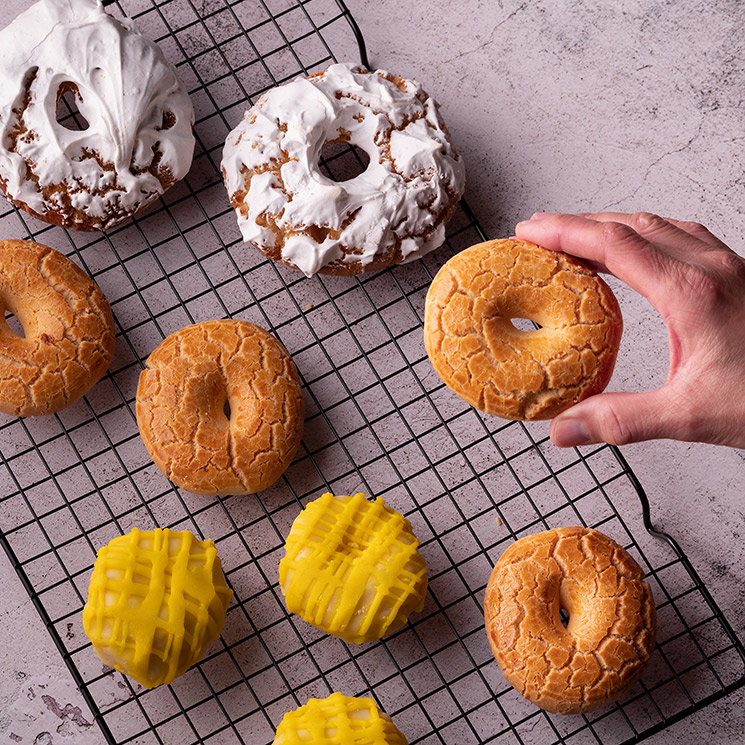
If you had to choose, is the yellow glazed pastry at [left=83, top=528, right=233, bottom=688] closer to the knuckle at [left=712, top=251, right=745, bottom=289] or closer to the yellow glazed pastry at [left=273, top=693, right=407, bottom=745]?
the yellow glazed pastry at [left=273, top=693, right=407, bottom=745]

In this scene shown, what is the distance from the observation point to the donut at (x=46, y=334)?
97.8 inches

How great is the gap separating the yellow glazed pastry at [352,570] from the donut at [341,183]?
30.1 inches

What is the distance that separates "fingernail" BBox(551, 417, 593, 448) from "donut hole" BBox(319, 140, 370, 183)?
3.85 ft

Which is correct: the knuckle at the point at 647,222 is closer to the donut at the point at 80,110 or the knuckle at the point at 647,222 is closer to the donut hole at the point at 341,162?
the donut hole at the point at 341,162

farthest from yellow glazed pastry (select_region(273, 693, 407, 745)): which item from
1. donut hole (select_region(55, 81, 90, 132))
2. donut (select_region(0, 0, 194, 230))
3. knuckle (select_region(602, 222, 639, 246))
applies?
donut hole (select_region(55, 81, 90, 132))

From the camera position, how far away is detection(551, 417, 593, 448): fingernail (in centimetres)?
205

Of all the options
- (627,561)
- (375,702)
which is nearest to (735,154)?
(627,561)

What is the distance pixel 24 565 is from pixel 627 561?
1.89 metres

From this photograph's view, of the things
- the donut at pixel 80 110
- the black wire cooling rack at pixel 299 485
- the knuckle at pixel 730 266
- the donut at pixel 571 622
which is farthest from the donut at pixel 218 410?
the knuckle at pixel 730 266

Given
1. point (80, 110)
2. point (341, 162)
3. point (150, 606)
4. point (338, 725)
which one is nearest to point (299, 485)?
point (150, 606)

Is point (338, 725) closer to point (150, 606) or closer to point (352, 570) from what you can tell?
point (352, 570)

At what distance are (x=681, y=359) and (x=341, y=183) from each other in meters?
1.12

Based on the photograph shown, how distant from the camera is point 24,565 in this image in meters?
2.60

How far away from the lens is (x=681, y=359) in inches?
80.2
